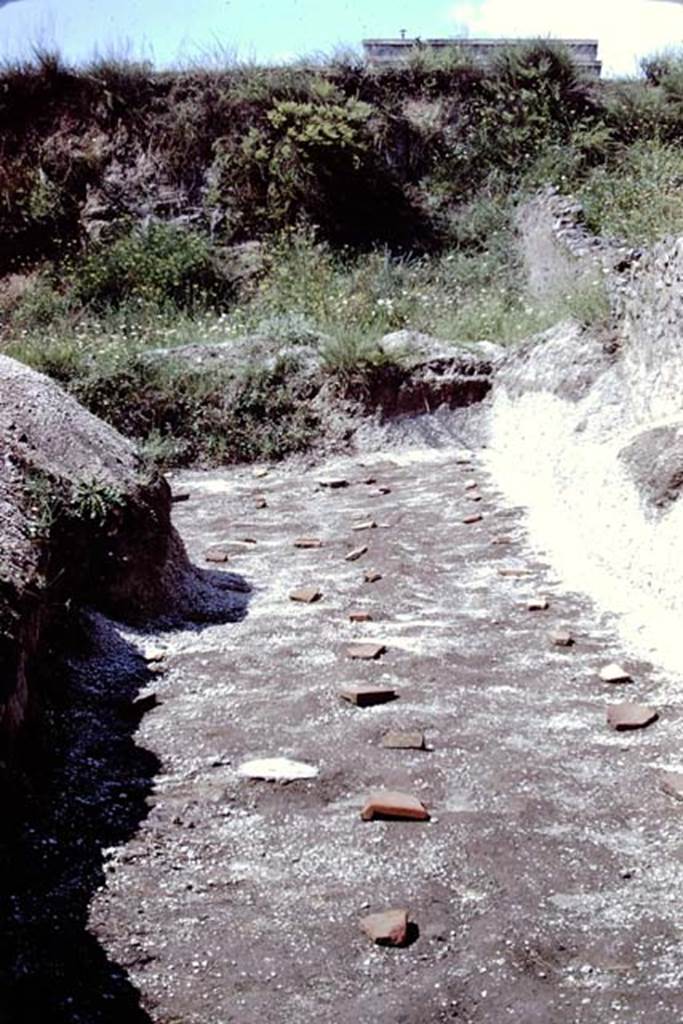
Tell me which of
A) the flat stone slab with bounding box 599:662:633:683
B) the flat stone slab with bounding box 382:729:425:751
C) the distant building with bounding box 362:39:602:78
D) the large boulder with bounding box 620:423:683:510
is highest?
the distant building with bounding box 362:39:602:78

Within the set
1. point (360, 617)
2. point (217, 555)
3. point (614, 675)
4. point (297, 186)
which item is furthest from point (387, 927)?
point (297, 186)

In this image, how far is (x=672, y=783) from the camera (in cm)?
246

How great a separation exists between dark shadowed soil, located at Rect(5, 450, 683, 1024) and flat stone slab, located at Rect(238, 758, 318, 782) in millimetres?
35

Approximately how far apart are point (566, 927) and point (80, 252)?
1092 cm

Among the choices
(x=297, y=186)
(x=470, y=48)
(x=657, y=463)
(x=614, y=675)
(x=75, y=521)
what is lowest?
(x=614, y=675)

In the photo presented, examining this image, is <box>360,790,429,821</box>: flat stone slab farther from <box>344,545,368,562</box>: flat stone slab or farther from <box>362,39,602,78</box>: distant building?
<box>362,39,602,78</box>: distant building

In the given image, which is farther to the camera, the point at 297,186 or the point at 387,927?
the point at 297,186

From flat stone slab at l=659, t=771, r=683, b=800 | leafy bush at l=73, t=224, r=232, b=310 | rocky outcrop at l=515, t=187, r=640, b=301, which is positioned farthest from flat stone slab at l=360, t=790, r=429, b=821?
leafy bush at l=73, t=224, r=232, b=310

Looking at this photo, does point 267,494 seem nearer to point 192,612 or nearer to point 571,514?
point 571,514

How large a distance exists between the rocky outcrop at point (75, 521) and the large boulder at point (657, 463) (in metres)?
1.83

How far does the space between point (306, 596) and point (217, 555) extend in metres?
0.86

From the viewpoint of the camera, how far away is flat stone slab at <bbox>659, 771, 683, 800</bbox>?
2.42 m

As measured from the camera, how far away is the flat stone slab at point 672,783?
2416 millimetres

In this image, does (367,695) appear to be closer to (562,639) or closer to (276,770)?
(276,770)
